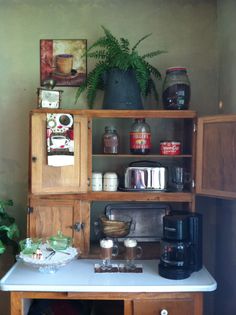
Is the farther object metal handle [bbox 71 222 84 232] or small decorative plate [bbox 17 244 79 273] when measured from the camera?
metal handle [bbox 71 222 84 232]

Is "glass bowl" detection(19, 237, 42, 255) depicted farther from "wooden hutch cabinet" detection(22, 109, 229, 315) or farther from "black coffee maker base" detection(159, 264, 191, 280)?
"black coffee maker base" detection(159, 264, 191, 280)

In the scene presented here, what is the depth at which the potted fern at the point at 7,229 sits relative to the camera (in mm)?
2258

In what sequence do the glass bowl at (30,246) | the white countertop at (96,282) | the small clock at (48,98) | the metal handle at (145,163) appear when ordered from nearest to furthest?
1. the white countertop at (96,282)
2. the glass bowl at (30,246)
3. the small clock at (48,98)
4. the metal handle at (145,163)

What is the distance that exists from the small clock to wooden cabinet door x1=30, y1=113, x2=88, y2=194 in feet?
0.28

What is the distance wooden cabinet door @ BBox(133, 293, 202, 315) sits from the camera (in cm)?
183

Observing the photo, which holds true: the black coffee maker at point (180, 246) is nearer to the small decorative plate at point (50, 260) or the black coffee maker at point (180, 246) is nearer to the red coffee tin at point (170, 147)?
the red coffee tin at point (170, 147)

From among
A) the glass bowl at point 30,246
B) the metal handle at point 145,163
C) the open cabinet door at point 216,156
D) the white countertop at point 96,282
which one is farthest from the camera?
the metal handle at point 145,163

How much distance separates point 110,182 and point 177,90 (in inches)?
28.2

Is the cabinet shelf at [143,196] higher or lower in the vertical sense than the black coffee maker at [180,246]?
higher

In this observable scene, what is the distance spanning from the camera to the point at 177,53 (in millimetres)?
2484

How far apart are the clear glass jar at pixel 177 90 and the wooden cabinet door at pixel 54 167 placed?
0.55 m

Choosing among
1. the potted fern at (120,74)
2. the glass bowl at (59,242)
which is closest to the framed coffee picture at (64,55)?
the potted fern at (120,74)

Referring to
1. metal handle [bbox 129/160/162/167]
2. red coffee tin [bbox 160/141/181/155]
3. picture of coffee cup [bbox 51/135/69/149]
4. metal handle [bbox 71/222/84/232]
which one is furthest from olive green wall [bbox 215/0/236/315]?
picture of coffee cup [bbox 51/135/69/149]

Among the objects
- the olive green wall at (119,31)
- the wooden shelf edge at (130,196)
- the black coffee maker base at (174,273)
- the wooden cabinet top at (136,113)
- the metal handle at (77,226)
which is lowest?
the black coffee maker base at (174,273)
